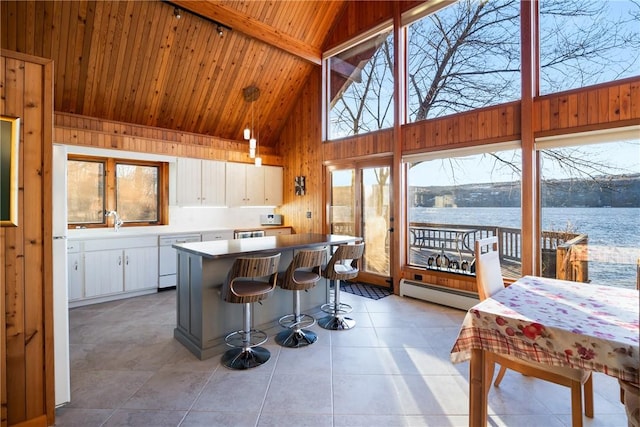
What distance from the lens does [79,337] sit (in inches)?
119

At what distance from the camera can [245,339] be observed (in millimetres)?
2627

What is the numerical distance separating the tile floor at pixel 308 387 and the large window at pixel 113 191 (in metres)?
2.07

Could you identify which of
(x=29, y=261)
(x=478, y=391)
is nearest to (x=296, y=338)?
(x=478, y=391)

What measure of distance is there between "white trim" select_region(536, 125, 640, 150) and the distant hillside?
380 millimetres

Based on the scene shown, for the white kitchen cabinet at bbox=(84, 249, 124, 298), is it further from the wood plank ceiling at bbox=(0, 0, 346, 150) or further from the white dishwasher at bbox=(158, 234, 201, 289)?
the wood plank ceiling at bbox=(0, 0, 346, 150)

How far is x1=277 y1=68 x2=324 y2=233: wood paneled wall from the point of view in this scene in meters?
5.86

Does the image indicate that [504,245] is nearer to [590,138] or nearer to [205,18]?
[590,138]

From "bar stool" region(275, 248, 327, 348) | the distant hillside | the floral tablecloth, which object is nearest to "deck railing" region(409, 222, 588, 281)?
the distant hillside

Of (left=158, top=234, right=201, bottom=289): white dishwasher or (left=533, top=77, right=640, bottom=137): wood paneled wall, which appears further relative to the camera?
(left=158, top=234, right=201, bottom=289): white dishwasher

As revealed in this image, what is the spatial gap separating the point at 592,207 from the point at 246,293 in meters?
3.60

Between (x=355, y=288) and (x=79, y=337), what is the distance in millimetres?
3572

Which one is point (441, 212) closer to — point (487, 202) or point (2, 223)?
point (487, 202)

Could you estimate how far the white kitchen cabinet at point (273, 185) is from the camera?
20.7 feet

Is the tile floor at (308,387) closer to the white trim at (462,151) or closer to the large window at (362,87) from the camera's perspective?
the white trim at (462,151)
